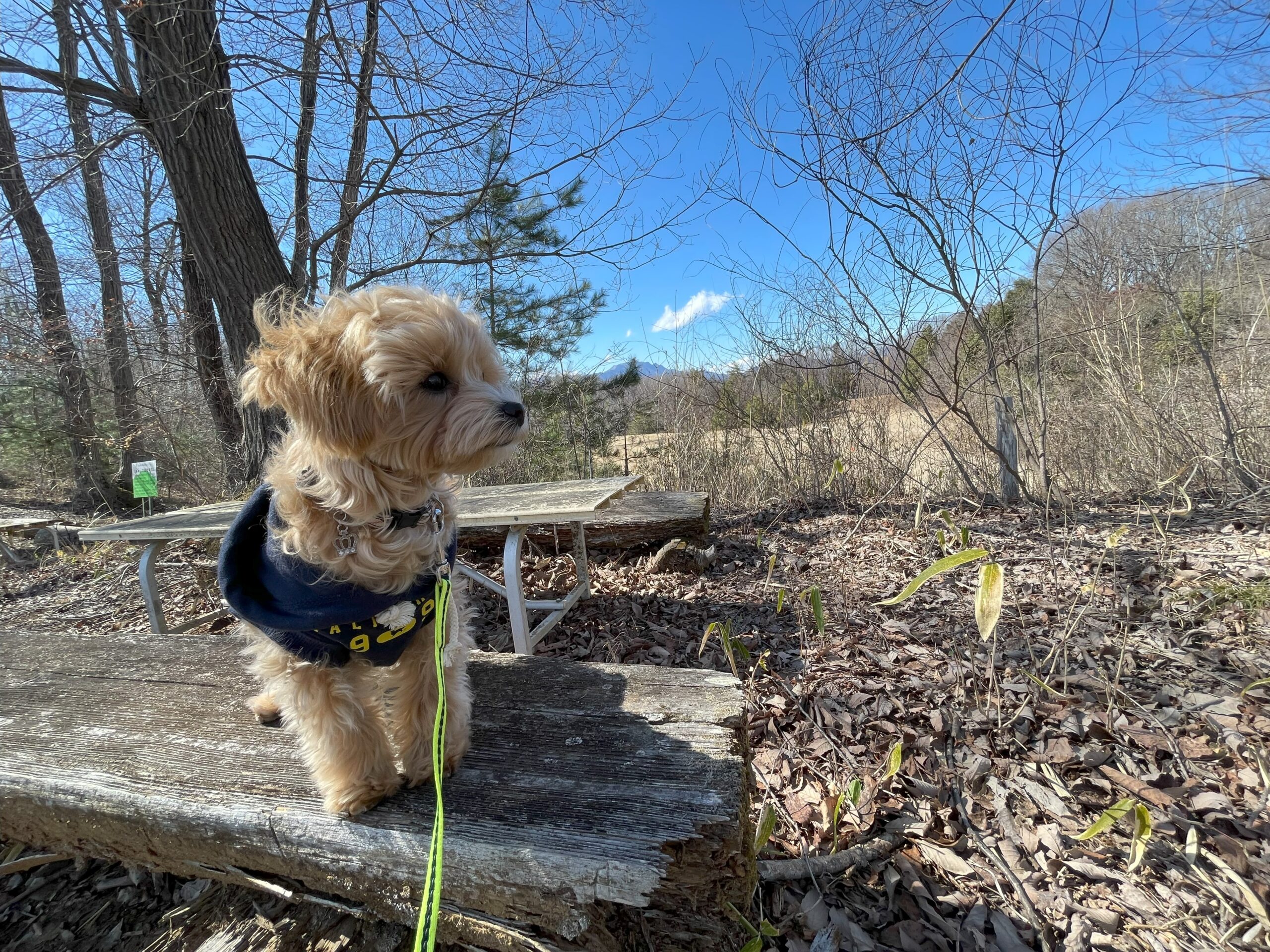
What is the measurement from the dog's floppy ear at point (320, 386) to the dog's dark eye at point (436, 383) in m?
0.15

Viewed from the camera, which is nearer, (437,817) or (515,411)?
(437,817)

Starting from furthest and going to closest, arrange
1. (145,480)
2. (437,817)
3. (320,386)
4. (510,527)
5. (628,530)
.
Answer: (145,480)
(628,530)
(510,527)
(320,386)
(437,817)

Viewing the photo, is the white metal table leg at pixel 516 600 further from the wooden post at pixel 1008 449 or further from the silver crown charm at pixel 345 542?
the wooden post at pixel 1008 449

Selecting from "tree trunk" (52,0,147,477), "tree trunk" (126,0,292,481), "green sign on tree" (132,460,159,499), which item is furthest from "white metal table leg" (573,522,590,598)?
"tree trunk" (52,0,147,477)

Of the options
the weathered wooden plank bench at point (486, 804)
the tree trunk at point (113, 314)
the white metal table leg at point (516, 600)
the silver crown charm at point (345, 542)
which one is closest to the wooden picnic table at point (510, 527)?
the white metal table leg at point (516, 600)

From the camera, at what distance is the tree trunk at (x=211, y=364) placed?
6.85 m

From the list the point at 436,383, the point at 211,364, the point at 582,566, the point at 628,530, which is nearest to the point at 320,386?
the point at 436,383

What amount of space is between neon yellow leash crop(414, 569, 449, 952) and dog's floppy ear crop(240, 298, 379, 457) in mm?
482

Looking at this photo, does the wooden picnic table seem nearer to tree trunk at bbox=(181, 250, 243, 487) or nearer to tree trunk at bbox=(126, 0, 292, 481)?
tree trunk at bbox=(126, 0, 292, 481)

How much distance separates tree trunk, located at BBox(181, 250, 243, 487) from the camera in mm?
6848

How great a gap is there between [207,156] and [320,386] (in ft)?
17.0

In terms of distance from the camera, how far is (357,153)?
5980 mm

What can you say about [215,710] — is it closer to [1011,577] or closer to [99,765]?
[99,765]

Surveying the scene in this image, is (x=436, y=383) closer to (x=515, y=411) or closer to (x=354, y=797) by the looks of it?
(x=515, y=411)
